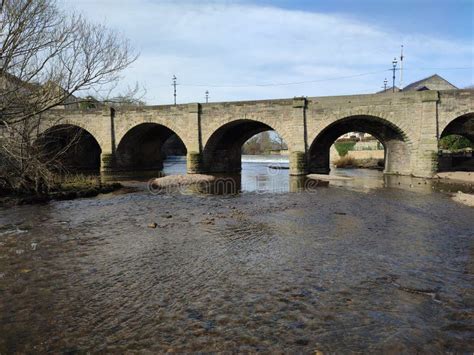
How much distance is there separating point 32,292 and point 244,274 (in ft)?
11.9

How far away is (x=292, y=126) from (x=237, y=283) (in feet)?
72.5

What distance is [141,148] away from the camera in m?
37.4

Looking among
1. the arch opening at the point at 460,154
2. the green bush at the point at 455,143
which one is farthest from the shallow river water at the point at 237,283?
the green bush at the point at 455,143

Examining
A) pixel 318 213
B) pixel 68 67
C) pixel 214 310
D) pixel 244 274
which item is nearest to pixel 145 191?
pixel 68 67

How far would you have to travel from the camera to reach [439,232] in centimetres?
986

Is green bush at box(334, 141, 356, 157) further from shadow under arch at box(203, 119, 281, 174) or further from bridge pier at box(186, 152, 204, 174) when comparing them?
bridge pier at box(186, 152, 204, 174)

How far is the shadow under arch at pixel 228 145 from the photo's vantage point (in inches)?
1203

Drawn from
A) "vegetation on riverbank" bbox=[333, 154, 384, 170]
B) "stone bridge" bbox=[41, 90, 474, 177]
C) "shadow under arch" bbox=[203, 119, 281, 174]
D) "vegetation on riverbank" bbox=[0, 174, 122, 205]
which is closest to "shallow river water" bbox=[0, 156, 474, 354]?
"vegetation on riverbank" bbox=[0, 174, 122, 205]

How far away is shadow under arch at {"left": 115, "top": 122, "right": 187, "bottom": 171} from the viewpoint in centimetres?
3362

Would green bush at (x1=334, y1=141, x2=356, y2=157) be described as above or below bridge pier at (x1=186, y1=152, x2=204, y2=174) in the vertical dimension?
above

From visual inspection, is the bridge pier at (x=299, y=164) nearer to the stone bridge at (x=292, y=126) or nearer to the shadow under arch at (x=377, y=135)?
the stone bridge at (x=292, y=126)

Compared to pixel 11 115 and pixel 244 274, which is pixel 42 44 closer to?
pixel 11 115

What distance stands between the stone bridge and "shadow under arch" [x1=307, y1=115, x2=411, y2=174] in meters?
0.08

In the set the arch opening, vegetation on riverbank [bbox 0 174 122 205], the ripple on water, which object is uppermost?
the arch opening
